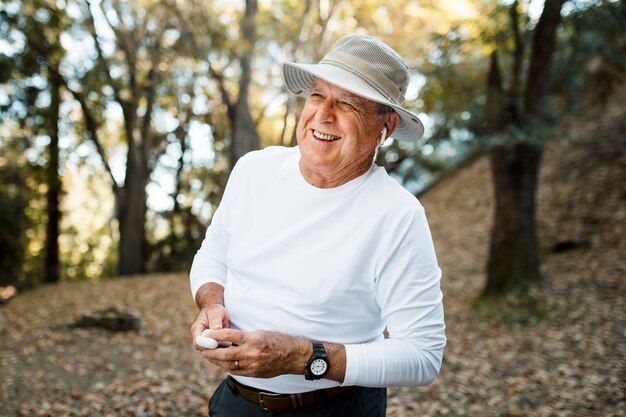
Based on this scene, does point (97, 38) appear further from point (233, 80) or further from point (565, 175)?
point (565, 175)

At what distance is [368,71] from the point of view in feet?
6.84

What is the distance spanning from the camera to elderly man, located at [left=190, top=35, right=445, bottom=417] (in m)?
1.82

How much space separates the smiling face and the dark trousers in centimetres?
87

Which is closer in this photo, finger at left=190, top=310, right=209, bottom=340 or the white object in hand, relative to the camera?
the white object in hand

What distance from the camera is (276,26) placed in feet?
45.0

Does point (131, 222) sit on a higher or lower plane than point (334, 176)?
higher

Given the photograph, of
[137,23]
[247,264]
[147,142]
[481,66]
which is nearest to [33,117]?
[147,142]

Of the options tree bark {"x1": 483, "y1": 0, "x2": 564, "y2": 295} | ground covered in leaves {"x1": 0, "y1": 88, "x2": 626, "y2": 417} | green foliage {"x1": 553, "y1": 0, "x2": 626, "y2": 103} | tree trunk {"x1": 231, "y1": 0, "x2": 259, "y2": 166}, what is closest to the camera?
ground covered in leaves {"x1": 0, "y1": 88, "x2": 626, "y2": 417}

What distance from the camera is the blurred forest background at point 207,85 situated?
348 inches

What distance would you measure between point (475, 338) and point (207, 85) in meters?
11.3

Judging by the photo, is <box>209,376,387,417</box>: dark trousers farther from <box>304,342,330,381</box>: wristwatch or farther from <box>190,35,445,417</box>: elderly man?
<box>304,342,330,381</box>: wristwatch

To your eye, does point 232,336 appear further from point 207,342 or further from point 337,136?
point 337,136

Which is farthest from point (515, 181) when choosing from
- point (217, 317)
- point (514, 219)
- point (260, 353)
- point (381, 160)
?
point (381, 160)

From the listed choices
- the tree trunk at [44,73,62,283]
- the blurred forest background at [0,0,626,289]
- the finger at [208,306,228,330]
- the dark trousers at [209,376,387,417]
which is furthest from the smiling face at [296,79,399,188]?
the tree trunk at [44,73,62,283]
